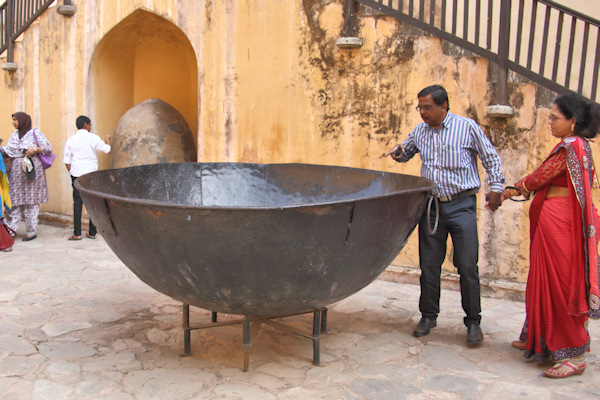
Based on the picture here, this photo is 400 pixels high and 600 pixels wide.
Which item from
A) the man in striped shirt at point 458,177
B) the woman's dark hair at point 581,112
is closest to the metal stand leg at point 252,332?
the man in striped shirt at point 458,177

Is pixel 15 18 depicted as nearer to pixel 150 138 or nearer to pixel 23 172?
pixel 23 172

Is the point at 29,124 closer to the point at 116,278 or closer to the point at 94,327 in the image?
the point at 116,278

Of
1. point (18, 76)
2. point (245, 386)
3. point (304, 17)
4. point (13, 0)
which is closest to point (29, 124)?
point (18, 76)

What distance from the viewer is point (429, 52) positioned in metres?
5.17

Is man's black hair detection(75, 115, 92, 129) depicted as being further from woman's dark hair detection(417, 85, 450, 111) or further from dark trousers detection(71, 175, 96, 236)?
woman's dark hair detection(417, 85, 450, 111)

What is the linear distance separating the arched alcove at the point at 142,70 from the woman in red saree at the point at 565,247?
5469 mm

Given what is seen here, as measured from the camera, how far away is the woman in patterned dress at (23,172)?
6.93m

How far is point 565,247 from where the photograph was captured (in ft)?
11.0

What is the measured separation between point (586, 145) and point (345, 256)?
1.56 meters

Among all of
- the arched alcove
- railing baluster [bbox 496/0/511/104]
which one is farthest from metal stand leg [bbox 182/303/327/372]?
the arched alcove

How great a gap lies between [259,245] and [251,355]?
3.86 ft

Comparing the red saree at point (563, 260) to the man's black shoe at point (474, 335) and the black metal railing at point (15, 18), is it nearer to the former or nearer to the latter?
the man's black shoe at point (474, 335)

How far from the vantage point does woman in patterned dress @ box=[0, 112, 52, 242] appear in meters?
6.93

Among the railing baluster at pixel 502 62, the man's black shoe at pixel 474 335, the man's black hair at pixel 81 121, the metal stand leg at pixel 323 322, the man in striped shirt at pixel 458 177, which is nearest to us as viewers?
the man in striped shirt at pixel 458 177
